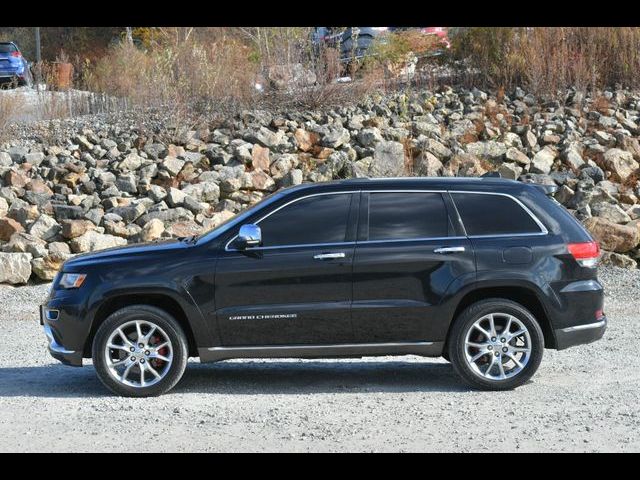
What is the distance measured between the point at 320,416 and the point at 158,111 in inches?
556

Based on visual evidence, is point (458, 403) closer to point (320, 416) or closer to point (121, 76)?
point (320, 416)

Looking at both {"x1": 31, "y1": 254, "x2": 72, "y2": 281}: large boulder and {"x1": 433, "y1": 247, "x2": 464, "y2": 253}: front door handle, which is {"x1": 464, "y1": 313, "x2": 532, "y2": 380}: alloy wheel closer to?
{"x1": 433, "y1": 247, "x2": 464, "y2": 253}: front door handle

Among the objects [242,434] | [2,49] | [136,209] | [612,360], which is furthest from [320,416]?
[2,49]

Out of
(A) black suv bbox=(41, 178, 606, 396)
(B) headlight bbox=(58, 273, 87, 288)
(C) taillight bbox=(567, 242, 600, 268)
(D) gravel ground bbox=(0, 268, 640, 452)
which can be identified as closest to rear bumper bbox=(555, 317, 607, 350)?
(A) black suv bbox=(41, 178, 606, 396)

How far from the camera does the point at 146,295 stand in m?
8.67

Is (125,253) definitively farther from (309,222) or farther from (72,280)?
(309,222)

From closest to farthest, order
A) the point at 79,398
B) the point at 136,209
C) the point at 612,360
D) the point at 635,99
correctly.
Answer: the point at 79,398 < the point at 612,360 < the point at 136,209 < the point at 635,99

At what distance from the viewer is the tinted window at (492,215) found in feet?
28.9

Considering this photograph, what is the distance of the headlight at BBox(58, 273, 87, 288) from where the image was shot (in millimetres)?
8633

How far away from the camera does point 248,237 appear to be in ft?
27.8

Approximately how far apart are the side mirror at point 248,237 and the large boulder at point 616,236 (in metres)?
8.12

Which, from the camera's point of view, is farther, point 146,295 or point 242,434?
point 146,295

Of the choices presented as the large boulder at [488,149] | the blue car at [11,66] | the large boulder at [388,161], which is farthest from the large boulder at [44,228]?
the blue car at [11,66]

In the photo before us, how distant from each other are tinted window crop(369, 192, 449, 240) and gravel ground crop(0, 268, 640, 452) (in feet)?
4.18
